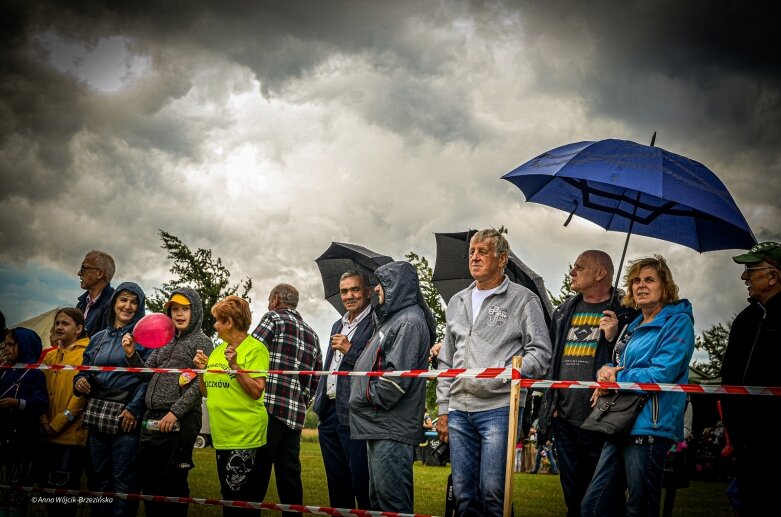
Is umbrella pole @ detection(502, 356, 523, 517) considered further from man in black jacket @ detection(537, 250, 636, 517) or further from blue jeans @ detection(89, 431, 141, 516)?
blue jeans @ detection(89, 431, 141, 516)

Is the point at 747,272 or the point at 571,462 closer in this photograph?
the point at 747,272

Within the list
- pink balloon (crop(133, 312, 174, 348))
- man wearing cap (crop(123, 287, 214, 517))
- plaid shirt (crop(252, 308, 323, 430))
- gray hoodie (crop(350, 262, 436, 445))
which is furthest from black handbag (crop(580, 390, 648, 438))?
pink balloon (crop(133, 312, 174, 348))

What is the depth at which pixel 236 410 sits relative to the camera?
4.89m

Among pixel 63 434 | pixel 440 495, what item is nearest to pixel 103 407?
pixel 63 434

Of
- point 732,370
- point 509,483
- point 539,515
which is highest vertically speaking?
point 732,370

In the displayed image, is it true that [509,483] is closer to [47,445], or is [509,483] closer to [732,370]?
[732,370]

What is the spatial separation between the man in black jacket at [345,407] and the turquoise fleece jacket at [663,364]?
2208mm

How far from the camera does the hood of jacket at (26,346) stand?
19.2ft

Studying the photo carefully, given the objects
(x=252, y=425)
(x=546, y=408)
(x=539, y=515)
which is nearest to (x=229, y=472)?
(x=252, y=425)

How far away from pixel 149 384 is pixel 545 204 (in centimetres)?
363

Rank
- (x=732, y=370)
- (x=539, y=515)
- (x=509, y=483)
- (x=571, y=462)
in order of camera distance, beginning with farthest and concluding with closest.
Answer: (x=539, y=515) → (x=571, y=462) → (x=732, y=370) → (x=509, y=483)

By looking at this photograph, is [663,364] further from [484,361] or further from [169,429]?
[169,429]

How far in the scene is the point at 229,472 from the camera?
15.8 feet

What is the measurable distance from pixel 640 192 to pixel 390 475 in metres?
2.82
